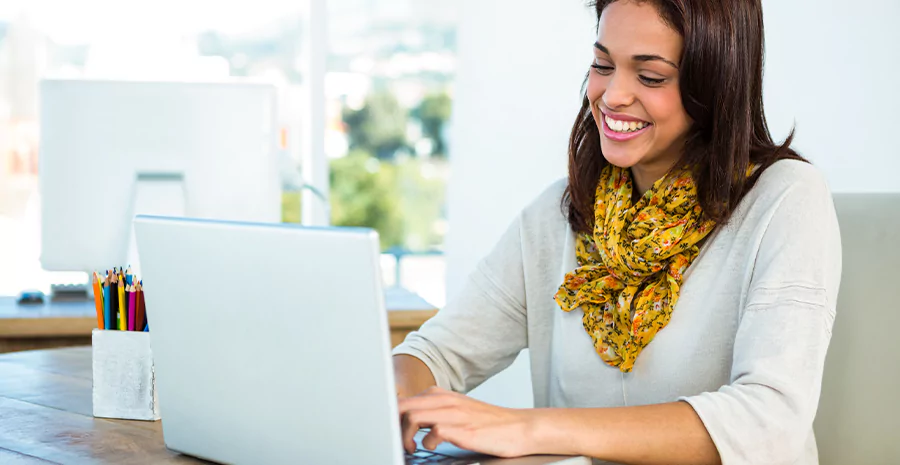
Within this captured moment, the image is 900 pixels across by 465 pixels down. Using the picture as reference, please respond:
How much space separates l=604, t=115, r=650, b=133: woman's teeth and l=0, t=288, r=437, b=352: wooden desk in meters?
0.83

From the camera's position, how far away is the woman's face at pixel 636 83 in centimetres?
128

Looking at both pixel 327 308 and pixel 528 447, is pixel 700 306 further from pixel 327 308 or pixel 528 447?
pixel 327 308

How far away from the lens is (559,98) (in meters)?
2.86

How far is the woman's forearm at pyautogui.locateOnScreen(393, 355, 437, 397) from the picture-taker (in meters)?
1.34

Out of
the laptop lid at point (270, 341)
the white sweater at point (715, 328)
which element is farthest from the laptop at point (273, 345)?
the white sweater at point (715, 328)

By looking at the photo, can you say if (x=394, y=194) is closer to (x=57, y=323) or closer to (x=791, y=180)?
(x=57, y=323)

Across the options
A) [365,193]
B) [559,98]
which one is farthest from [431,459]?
[365,193]

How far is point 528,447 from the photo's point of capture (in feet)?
3.25

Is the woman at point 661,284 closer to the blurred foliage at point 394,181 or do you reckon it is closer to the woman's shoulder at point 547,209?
the woman's shoulder at point 547,209

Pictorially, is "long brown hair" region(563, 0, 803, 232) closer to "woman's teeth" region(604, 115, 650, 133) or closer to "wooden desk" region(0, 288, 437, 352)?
"woman's teeth" region(604, 115, 650, 133)

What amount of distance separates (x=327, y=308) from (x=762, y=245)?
654 millimetres

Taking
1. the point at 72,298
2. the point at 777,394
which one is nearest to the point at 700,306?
the point at 777,394

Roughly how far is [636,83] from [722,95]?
0.11 metres

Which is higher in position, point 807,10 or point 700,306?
point 807,10
